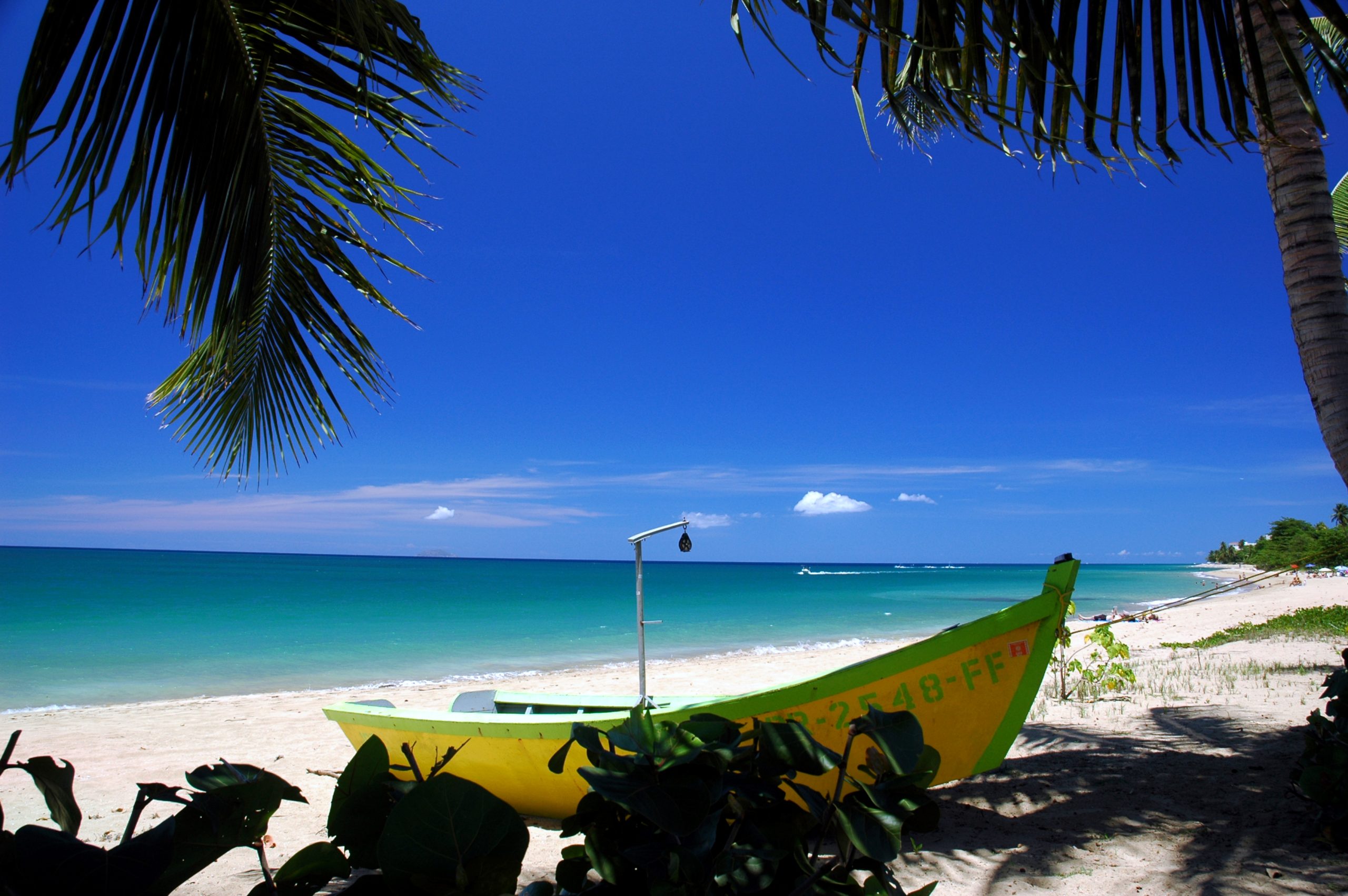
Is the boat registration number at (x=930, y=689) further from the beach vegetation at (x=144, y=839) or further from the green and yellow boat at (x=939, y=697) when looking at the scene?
the beach vegetation at (x=144, y=839)

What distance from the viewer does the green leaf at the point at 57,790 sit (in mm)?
491

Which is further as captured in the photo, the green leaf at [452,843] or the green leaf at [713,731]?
the green leaf at [713,731]

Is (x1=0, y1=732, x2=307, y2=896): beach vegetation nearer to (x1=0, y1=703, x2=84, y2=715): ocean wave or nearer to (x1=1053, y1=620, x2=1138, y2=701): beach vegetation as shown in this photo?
(x1=1053, y1=620, x2=1138, y2=701): beach vegetation

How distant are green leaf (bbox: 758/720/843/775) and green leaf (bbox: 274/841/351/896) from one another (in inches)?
13.6

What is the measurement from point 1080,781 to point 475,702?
4135 millimetres

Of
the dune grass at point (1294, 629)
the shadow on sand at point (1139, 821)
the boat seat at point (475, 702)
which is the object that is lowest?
the dune grass at point (1294, 629)

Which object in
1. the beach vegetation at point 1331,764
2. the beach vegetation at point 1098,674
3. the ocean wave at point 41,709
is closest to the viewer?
the beach vegetation at point 1331,764

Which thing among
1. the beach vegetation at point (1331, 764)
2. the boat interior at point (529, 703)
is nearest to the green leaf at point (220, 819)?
the beach vegetation at point (1331, 764)

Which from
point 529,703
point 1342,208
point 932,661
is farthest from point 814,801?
point 1342,208

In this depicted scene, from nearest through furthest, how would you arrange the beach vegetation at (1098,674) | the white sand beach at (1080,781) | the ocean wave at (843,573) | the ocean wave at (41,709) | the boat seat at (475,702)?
the white sand beach at (1080,781)
the boat seat at (475,702)
the beach vegetation at (1098,674)
the ocean wave at (41,709)
the ocean wave at (843,573)

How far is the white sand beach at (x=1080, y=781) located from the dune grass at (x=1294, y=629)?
4.53 feet

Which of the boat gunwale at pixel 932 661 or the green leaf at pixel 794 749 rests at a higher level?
the green leaf at pixel 794 749

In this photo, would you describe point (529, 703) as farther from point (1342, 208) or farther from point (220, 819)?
point (1342, 208)

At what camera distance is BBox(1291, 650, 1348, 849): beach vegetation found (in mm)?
2865
